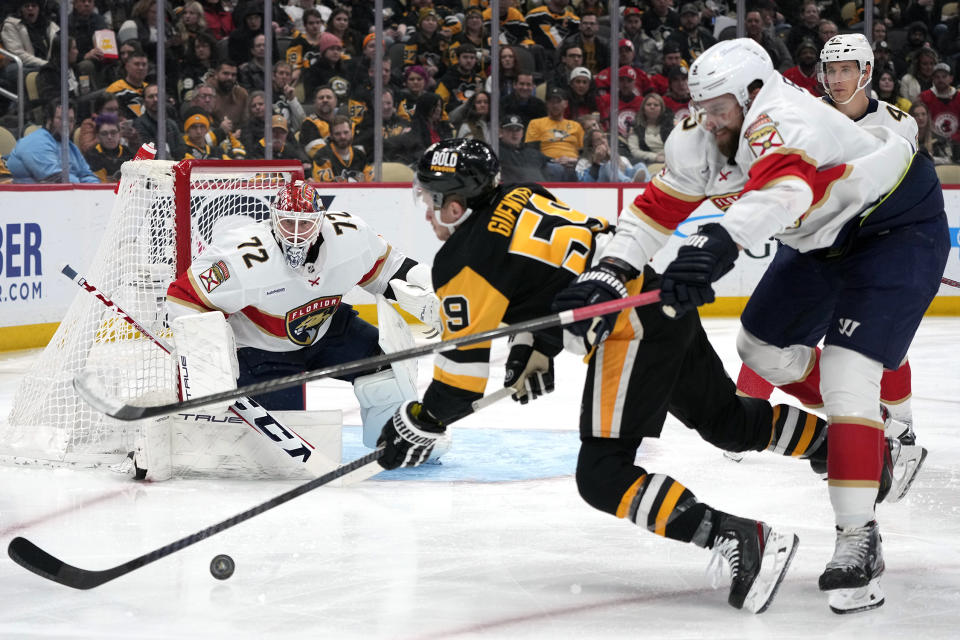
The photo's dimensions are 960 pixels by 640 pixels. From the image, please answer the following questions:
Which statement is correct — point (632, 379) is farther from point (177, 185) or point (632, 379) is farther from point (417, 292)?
point (177, 185)

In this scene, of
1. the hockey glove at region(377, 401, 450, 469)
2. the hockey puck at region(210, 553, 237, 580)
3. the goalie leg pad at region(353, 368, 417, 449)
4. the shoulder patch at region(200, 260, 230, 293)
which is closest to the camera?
the hockey glove at region(377, 401, 450, 469)

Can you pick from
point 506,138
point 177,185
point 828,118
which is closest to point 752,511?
point 828,118

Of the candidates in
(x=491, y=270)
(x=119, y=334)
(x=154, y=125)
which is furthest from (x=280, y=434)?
(x=154, y=125)

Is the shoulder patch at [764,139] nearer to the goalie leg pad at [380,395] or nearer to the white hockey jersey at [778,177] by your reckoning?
the white hockey jersey at [778,177]

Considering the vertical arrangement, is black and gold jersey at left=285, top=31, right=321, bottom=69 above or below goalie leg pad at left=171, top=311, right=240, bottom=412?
above

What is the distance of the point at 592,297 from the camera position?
2.33 metres

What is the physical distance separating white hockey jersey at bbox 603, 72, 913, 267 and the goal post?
171cm

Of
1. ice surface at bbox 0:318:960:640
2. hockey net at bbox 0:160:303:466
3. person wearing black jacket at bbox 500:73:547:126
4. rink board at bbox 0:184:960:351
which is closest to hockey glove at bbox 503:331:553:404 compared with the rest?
ice surface at bbox 0:318:960:640

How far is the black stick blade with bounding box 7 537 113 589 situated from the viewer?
98.5 inches

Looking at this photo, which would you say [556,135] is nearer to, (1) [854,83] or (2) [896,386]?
(1) [854,83]

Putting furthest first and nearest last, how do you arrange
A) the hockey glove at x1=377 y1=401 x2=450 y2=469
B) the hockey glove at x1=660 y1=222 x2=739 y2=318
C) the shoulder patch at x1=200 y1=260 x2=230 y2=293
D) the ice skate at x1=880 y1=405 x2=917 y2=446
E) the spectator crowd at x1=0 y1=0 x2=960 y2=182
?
the spectator crowd at x1=0 y1=0 x2=960 y2=182 < the shoulder patch at x1=200 y1=260 x2=230 y2=293 < the ice skate at x1=880 y1=405 x2=917 y2=446 < the hockey glove at x1=377 y1=401 x2=450 y2=469 < the hockey glove at x1=660 y1=222 x2=739 y2=318

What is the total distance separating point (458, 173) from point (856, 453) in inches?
36.6

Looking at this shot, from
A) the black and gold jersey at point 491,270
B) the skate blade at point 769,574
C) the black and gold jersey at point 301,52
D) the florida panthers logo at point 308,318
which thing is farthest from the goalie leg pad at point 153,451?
the black and gold jersey at point 301,52

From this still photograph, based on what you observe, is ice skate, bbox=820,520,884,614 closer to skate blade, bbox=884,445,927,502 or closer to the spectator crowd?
skate blade, bbox=884,445,927,502
